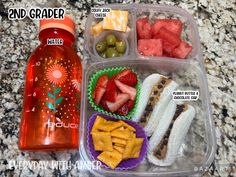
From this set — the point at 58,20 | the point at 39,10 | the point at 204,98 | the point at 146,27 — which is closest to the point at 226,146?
the point at 204,98

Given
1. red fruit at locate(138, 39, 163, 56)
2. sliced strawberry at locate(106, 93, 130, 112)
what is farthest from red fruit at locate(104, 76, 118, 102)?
red fruit at locate(138, 39, 163, 56)

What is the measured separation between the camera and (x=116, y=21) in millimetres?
915

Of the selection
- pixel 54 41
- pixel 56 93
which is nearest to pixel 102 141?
pixel 56 93

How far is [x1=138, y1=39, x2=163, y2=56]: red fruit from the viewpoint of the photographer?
881 mm

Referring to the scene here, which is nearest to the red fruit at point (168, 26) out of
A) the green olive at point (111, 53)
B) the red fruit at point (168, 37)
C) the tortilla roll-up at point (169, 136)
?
the red fruit at point (168, 37)

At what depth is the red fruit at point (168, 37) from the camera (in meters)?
0.90

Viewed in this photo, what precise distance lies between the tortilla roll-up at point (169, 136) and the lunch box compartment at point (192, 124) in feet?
0.05

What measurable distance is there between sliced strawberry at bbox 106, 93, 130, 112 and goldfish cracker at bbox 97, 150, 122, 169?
0.36 ft

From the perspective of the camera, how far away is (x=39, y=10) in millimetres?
948

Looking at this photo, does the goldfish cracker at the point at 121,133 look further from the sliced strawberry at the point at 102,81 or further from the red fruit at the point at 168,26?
the red fruit at the point at 168,26

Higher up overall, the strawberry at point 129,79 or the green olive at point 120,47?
the green olive at point 120,47

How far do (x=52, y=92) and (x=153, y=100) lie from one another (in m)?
0.23

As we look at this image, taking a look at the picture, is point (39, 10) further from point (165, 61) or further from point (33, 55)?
point (165, 61)

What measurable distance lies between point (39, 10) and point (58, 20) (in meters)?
0.16
